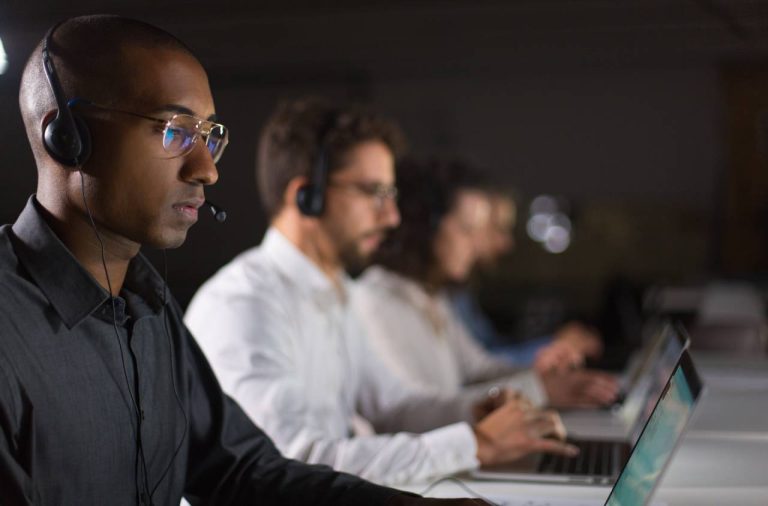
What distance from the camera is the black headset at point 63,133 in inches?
49.6

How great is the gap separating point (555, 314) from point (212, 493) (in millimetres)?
4334

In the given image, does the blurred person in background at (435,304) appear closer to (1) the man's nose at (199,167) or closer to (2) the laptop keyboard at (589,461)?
(2) the laptop keyboard at (589,461)

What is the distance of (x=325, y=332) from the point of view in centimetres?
230

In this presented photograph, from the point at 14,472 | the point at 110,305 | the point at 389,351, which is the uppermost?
the point at 110,305

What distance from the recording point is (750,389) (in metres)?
3.02

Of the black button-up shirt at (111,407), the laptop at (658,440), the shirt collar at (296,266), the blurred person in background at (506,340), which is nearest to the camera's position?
the black button-up shirt at (111,407)

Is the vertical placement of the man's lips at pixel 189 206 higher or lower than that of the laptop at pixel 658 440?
higher

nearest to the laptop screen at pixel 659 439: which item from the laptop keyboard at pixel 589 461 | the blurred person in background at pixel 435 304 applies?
the laptop keyboard at pixel 589 461

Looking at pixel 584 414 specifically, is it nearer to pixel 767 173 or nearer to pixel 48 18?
pixel 48 18

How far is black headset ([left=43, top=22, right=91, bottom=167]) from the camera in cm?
126

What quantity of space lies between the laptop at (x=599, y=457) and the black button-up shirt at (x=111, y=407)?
0.54 metres

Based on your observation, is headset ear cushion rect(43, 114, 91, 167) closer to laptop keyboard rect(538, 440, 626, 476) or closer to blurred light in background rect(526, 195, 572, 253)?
laptop keyboard rect(538, 440, 626, 476)

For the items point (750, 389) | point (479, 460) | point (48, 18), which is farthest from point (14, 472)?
point (750, 389)

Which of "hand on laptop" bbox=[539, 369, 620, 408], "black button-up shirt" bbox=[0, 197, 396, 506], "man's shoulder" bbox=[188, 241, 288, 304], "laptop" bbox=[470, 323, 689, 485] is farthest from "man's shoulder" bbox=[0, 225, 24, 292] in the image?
"hand on laptop" bbox=[539, 369, 620, 408]
